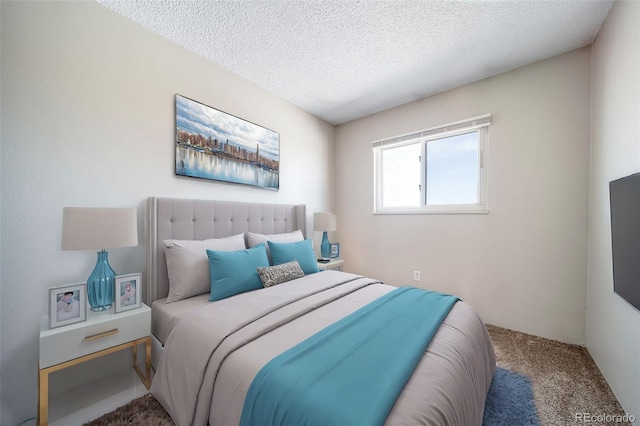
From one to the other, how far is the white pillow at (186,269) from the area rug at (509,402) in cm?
201

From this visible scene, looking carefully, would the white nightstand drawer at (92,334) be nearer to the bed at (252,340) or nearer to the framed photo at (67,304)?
the framed photo at (67,304)

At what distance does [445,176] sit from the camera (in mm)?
2939

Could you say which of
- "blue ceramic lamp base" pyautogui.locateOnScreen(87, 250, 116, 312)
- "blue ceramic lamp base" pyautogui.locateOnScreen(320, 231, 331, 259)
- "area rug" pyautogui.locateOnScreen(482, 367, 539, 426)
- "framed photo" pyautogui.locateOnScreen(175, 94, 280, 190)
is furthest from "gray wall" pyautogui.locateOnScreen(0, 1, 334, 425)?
"area rug" pyautogui.locateOnScreen(482, 367, 539, 426)

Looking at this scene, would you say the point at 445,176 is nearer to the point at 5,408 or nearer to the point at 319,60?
the point at 319,60

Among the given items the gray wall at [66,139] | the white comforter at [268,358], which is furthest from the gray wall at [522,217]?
the gray wall at [66,139]

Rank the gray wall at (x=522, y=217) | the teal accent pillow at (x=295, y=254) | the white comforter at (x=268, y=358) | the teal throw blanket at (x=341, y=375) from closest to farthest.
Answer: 1. the teal throw blanket at (x=341, y=375)
2. the white comforter at (x=268, y=358)
3. the gray wall at (x=522, y=217)
4. the teal accent pillow at (x=295, y=254)

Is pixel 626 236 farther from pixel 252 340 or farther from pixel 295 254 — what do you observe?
pixel 295 254

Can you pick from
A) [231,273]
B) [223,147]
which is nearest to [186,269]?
[231,273]

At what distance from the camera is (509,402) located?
4.98ft

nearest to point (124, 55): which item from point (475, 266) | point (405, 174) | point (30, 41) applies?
point (30, 41)

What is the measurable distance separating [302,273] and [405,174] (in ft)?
6.44

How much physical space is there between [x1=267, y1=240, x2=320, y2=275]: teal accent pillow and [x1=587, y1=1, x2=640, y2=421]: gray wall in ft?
7.10

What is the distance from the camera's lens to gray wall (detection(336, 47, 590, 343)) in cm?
217

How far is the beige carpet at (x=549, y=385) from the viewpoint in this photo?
4.55ft
